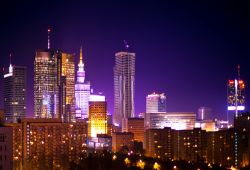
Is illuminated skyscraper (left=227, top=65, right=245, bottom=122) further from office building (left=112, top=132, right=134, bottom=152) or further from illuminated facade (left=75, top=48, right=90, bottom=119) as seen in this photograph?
illuminated facade (left=75, top=48, right=90, bottom=119)

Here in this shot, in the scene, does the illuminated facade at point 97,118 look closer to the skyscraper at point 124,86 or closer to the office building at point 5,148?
the skyscraper at point 124,86

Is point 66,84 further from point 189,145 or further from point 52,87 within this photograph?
point 189,145

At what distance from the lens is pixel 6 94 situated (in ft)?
148

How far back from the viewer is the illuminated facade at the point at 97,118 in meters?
44.9

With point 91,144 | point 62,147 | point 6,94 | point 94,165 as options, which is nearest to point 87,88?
point 6,94

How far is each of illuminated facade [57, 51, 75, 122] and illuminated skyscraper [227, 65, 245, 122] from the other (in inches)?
586

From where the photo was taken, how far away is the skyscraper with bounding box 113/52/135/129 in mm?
54906

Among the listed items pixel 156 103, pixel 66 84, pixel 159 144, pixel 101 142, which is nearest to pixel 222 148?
pixel 159 144

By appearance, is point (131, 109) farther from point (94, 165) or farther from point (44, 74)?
point (94, 165)

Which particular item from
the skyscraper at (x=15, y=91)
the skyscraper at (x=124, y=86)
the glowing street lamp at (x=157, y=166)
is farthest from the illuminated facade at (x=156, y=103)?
the glowing street lamp at (x=157, y=166)

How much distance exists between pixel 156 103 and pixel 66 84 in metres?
11.2

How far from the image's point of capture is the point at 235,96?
4538cm

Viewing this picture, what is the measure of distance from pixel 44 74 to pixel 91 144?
1064 centimetres

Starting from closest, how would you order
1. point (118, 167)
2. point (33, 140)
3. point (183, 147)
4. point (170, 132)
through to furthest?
point (118, 167), point (33, 140), point (183, 147), point (170, 132)
